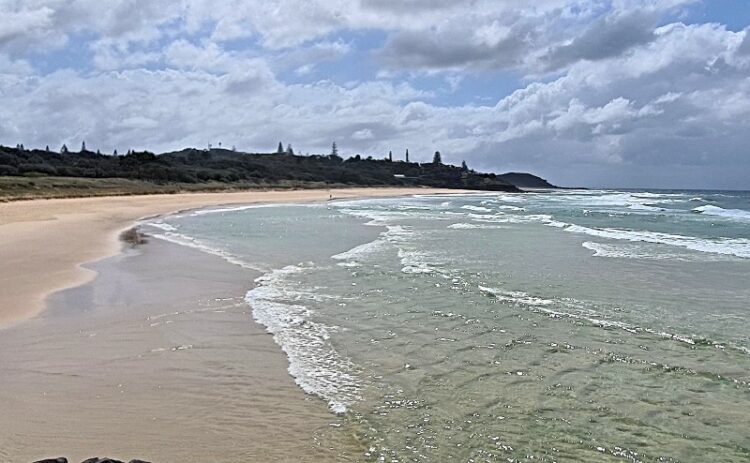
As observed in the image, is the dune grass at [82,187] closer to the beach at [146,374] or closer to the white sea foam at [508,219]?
the white sea foam at [508,219]

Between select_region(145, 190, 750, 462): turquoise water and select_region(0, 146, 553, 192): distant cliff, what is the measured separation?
43290 mm

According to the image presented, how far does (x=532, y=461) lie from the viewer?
4328 millimetres

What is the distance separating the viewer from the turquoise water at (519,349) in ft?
15.6

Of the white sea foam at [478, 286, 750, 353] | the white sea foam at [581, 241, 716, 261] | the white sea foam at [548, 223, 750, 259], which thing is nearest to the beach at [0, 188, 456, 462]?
the white sea foam at [478, 286, 750, 353]

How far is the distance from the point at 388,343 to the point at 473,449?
296cm

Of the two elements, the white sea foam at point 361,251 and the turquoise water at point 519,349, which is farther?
the white sea foam at point 361,251

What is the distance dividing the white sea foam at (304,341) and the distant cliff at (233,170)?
43.1 meters

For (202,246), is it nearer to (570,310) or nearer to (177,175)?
(570,310)

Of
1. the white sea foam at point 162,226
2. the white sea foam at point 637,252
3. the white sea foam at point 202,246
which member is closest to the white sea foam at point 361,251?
the white sea foam at point 202,246

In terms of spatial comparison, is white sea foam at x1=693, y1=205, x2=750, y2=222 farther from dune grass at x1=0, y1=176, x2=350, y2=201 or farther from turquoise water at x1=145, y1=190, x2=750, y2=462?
dune grass at x1=0, y1=176, x2=350, y2=201

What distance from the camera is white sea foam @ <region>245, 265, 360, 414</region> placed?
5.78 meters

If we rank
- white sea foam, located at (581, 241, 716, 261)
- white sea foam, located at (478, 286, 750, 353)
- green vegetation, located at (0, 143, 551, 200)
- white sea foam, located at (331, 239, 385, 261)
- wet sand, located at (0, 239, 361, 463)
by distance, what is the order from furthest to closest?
green vegetation, located at (0, 143, 551, 200), white sea foam, located at (581, 241, 716, 261), white sea foam, located at (331, 239, 385, 261), white sea foam, located at (478, 286, 750, 353), wet sand, located at (0, 239, 361, 463)

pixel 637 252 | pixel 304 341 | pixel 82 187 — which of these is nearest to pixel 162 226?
pixel 637 252

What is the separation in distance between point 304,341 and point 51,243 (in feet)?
41.5
